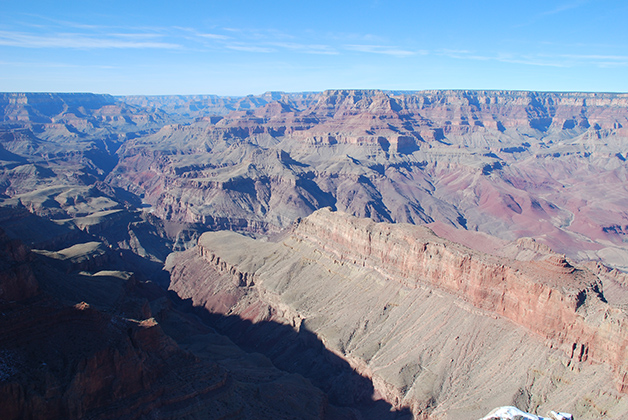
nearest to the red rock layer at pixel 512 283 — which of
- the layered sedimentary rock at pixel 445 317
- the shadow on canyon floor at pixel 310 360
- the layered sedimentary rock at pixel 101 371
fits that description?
the layered sedimentary rock at pixel 445 317

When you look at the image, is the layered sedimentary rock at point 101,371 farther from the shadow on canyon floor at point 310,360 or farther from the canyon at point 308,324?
the shadow on canyon floor at point 310,360

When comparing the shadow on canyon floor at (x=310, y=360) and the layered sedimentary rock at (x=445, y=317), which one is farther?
the shadow on canyon floor at (x=310, y=360)

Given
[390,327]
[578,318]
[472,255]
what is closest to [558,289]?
[578,318]

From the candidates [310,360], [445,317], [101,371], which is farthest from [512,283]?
[101,371]

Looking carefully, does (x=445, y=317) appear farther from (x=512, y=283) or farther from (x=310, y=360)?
(x=310, y=360)

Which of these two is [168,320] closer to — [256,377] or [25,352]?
[256,377]

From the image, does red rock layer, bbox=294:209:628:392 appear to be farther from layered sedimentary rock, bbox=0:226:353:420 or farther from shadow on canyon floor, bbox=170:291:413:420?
layered sedimentary rock, bbox=0:226:353:420

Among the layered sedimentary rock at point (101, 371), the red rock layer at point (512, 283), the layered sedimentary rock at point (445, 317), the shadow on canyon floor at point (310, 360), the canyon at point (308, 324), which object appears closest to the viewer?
the layered sedimentary rock at point (101, 371)
